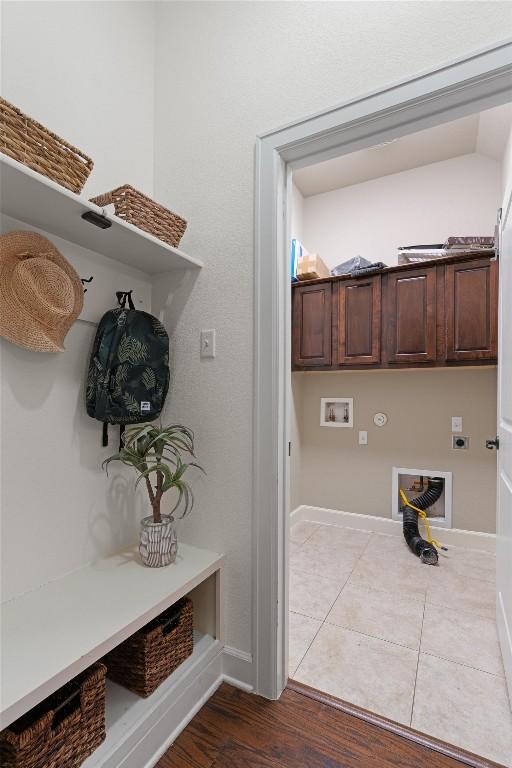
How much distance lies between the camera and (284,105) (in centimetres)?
139

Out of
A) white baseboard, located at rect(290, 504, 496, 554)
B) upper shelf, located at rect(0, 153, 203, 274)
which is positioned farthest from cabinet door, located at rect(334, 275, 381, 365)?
upper shelf, located at rect(0, 153, 203, 274)

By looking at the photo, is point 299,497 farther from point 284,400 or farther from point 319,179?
point 319,179

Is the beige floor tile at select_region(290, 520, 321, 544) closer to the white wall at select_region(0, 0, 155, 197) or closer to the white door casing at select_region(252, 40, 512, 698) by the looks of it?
the white door casing at select_region(252, 40, 512, 698)

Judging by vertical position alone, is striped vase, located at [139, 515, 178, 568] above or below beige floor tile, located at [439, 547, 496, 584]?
above

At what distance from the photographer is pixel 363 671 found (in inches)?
62.0

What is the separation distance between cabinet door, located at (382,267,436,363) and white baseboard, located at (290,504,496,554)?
4.30ft

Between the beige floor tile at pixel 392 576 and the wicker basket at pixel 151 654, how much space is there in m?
1.32

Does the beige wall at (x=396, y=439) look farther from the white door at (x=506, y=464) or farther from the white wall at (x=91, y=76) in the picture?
the white wall at (x=91, y=76)

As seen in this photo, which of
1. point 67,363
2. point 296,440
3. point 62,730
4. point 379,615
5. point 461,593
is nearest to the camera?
point 62,730

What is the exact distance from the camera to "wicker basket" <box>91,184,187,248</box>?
1.27 m

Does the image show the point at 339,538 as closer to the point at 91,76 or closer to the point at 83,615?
the point at 83,615

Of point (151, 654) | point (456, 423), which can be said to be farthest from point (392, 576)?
point (151, 654)

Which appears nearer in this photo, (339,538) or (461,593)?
(461,593)

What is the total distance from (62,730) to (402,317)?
103 inches
